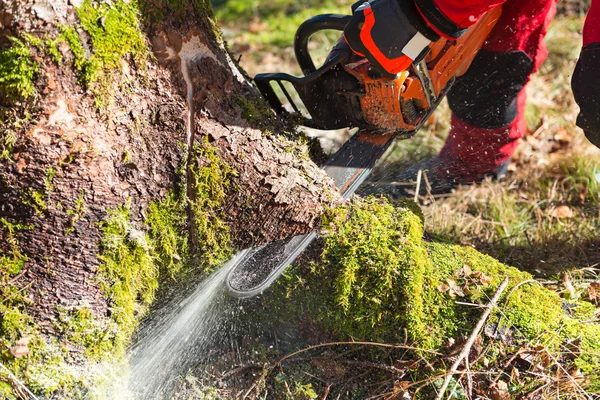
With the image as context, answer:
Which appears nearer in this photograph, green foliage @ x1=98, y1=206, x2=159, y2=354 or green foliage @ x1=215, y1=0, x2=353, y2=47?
green foliage @ x1=98, y1=206, x2=159, y2=354

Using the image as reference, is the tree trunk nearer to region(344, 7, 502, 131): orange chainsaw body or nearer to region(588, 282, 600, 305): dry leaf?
region(344, 7, 502, 131): orange chainsaw body

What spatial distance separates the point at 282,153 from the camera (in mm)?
2275

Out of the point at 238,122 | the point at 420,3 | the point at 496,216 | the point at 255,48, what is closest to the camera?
the point at 420,3

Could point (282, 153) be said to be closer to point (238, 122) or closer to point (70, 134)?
point (238, 122)

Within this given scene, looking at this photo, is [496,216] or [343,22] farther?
[496,216]

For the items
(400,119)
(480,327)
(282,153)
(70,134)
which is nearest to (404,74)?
(400,119)

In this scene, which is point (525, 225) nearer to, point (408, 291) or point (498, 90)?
point (498, 90)

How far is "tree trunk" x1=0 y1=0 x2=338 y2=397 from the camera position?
1.88 meters

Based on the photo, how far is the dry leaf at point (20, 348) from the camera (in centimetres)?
202

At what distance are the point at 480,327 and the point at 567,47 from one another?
12.2ft

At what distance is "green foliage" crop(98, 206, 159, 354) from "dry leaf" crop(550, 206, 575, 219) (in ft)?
7.83

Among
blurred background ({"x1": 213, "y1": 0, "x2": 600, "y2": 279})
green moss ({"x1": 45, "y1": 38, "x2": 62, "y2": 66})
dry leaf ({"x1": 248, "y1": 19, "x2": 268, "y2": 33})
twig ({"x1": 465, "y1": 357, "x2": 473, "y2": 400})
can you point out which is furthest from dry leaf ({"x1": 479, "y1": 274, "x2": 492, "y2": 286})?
dry leaf ({"x1": 248, "y1": 19, "x2": 268, "y2": 33})

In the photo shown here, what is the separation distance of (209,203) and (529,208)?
86.5 inches

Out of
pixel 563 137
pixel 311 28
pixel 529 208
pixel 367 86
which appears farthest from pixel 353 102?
pixel 563 137
